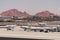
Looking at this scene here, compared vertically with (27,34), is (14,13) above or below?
above

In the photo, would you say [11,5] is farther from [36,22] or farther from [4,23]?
[36,22]

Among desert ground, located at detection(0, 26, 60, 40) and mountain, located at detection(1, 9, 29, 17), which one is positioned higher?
mountain, located at detection(1, 9, 29, 17)

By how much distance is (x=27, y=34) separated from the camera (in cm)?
230

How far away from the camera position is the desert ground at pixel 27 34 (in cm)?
225

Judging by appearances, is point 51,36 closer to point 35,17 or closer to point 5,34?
point 35,17

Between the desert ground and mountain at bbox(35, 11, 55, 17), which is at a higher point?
mountain at bbox(35, 11, 55, 17)

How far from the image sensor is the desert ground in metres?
2.25

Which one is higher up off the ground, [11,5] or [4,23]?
[11,5]

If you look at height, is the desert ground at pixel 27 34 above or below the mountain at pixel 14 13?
below

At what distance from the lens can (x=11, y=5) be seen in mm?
2352

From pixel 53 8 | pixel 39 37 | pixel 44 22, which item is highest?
pixel 53 8

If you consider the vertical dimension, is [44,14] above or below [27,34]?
above

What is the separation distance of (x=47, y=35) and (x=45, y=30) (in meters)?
0.07

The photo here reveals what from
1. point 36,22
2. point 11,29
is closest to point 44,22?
point 36,22
